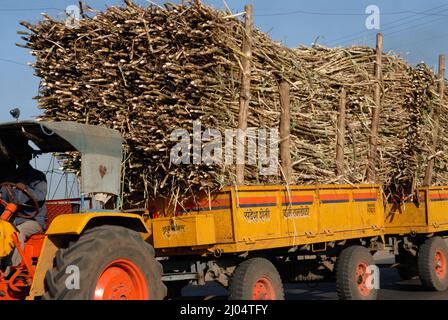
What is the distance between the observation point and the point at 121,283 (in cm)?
535

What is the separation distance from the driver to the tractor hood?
0.18 meters

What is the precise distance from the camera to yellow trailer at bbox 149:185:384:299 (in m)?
6.80

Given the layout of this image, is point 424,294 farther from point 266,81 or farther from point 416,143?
point 266,81

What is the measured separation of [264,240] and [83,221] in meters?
2.61

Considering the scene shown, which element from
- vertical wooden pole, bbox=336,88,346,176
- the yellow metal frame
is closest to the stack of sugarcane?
the yellow metal frame

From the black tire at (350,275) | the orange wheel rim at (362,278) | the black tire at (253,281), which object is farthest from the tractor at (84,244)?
the orange wheel rim at (362,278)

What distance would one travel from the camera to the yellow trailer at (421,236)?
1055cm

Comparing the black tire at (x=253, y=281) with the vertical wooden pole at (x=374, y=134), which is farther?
the vertical wooden pole at (x=374, y=134)

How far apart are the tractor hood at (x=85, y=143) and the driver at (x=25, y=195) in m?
0.18

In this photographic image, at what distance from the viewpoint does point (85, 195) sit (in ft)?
19.0

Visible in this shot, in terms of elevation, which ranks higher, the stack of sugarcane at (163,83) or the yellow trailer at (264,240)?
the stack of sugarcane at (163,83)

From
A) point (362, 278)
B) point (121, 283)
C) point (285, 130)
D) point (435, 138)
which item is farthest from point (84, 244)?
point (435, 138)

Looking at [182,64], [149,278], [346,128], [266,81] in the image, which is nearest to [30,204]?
[149,278]

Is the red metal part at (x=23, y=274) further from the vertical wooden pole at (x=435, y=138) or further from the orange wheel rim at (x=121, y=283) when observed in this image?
the vertical wooden pole at (x=435, y=138)
